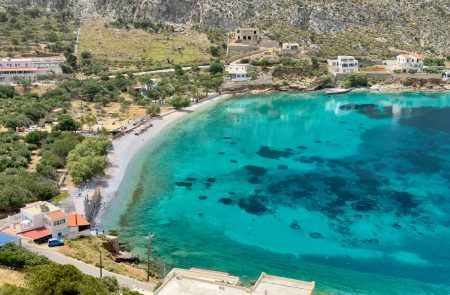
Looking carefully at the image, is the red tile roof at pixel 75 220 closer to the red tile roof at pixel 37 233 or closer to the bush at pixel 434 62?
the red tile roof at pixel 37 233

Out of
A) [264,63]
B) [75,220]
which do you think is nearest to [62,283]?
[75,220]

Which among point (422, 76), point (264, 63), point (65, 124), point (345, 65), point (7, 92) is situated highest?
point (264, 63)

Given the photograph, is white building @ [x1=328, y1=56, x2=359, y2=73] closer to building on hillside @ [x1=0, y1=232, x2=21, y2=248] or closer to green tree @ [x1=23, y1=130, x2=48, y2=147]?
green tree @ [x1=23, y1=130, x2=48, y2=147]

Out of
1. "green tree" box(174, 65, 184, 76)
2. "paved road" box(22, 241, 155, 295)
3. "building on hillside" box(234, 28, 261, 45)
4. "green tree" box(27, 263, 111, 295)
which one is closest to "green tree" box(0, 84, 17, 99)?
"green tree" box(174, 65, 184, 76)

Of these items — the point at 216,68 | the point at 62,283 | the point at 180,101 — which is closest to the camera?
the point at 62,283

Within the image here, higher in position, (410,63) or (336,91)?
(410,63)

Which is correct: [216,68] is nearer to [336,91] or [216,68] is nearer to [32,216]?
[336,91]
